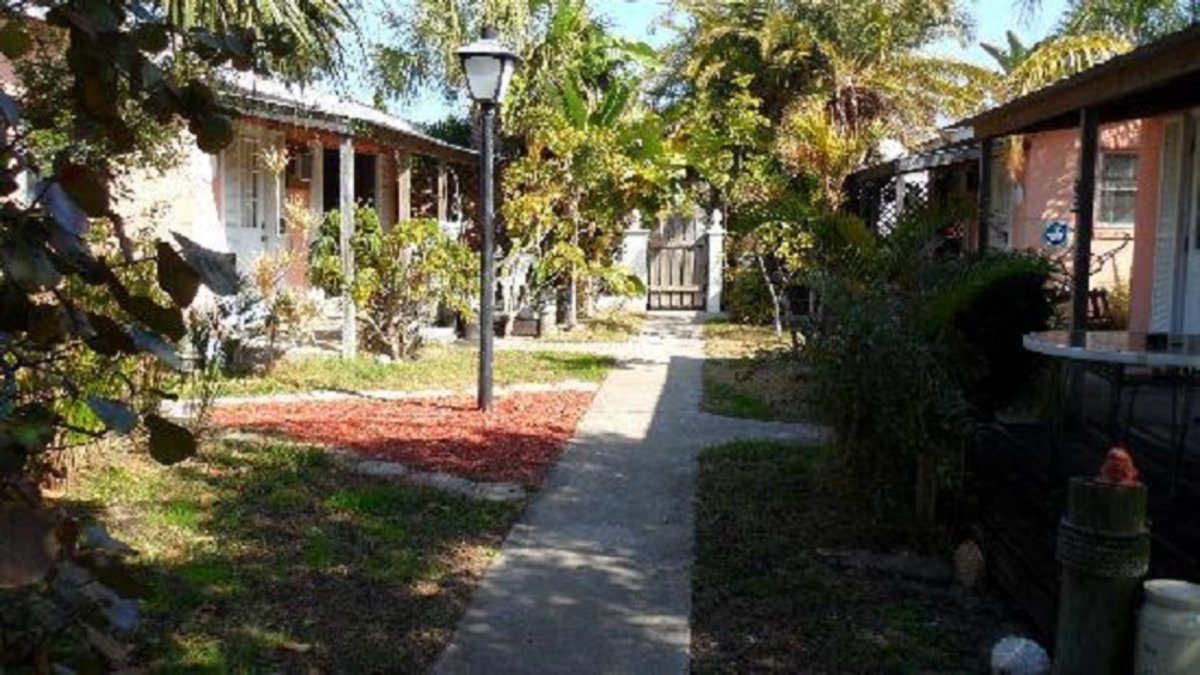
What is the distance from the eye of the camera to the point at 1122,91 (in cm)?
638

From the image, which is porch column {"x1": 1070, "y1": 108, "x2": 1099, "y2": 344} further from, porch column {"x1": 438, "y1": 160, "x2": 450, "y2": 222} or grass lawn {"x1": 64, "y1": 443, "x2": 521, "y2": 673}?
porch column {"x1": 438, "y1": 160, "x2": 450, "y2": 222}

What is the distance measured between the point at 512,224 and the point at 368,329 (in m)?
3.18

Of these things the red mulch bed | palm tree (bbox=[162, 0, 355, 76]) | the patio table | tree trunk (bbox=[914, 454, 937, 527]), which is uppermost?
palm tree (bbox=[162, 0, 355, 76])

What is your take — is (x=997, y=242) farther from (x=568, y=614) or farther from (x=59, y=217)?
(x=59, y=217)

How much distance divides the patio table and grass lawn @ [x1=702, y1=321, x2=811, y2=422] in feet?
6.72

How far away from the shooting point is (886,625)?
506cm

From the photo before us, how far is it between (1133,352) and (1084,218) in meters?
2.57

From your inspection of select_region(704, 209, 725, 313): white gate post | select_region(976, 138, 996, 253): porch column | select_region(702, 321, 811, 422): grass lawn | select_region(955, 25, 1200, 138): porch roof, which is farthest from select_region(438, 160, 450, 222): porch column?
select_region(955, 25, 1200, 138): porch roof

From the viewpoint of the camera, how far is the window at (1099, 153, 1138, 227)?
14781mm

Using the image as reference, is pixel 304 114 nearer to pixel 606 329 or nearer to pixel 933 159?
pixel 606 329

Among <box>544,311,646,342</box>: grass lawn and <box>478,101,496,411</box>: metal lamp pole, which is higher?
<box>478,101,496,411</box>: metal lamp pole

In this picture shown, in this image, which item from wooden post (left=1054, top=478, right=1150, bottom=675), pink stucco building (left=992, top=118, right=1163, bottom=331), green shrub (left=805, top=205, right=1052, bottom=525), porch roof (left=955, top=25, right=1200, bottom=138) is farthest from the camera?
pink stucco building (left=992, top=118, right=1163, bottom=331)

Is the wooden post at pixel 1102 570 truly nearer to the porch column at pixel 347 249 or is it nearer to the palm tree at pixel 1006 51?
the porch column at pixel 347 249

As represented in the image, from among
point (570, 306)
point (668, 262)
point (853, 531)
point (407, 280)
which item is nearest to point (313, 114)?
point (407, 280)
